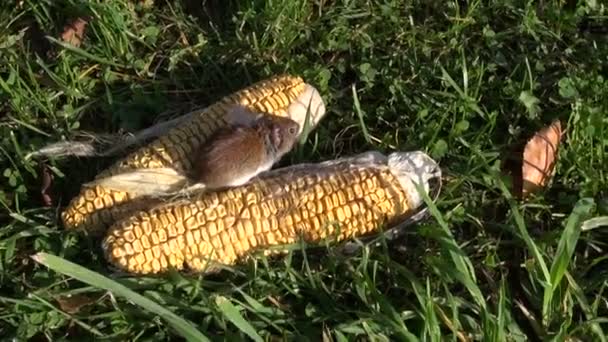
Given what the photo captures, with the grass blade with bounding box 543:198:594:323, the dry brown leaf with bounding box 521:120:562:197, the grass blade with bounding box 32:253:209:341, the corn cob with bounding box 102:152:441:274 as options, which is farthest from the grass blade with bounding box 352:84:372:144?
the grass blade with bounding box 32:253:209:341

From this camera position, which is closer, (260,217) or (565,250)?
(565,250)

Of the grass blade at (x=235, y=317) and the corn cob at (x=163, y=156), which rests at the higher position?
the corn cob at (x=163, y=156)

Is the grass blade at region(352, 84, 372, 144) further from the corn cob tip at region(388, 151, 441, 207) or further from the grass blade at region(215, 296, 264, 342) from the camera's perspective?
the grass blade at region(215, 296, 264, 342)

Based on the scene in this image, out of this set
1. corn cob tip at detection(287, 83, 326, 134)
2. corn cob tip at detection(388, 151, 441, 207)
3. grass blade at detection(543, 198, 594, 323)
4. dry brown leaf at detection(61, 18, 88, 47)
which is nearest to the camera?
grass blade at detection(543, 198, 594, 323)

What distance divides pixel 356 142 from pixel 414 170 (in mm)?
378

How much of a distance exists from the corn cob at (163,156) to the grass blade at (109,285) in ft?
1.13

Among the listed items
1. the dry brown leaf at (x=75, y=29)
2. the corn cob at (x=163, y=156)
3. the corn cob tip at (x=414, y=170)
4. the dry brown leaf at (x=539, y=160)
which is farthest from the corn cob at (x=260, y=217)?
the dry brown leaf at (x=75, y=29)

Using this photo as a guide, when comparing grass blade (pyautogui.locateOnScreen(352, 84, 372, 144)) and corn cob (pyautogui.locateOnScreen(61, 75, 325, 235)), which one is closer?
corn cob (pyautogui.locateOnScreen(61, 75, 325, 235))

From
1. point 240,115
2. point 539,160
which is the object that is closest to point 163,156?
point 240,115

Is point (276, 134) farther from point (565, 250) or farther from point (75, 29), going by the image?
point (75, 29)

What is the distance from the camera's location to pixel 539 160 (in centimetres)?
381

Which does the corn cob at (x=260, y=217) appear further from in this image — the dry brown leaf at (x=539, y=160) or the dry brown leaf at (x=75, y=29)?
the dry brown leaf at (x=75, y=29)

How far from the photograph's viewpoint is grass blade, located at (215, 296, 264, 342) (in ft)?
10.7

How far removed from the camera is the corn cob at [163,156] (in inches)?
139
